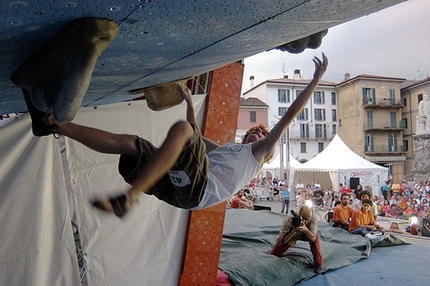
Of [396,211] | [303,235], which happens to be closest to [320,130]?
[396,211]

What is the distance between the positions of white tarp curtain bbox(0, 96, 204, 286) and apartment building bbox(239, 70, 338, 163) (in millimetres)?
34662

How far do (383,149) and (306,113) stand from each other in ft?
27.8

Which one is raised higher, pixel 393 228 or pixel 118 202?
pixel 118 202

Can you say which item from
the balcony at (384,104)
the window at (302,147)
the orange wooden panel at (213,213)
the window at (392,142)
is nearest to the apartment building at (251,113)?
the window at (302,147)

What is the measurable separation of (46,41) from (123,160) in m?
0.95

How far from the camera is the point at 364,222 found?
743 centimetres

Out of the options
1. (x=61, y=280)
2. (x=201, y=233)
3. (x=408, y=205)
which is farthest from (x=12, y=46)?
(x=408, y=205)

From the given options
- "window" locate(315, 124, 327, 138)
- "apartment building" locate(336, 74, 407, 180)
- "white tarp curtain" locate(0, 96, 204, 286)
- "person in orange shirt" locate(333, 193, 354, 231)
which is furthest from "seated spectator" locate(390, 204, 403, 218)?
"window" locate(315, 124, 327, 138)

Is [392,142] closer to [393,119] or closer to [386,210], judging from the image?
[393,119]

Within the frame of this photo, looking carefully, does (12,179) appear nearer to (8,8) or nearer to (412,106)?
(8,8)

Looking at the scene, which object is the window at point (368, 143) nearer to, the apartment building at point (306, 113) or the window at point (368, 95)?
the window at point (368, 95)

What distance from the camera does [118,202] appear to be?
1959 millimetres

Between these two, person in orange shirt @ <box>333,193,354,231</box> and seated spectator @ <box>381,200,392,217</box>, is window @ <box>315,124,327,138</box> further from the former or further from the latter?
person in orange shirt @ <box>333,193,354,231</box>

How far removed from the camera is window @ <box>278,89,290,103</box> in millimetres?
38281
